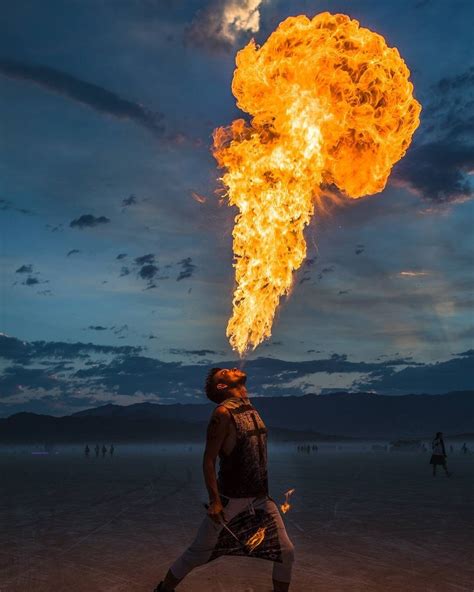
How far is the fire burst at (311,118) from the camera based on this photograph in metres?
10.4

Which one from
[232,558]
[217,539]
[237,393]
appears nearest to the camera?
[217,539]

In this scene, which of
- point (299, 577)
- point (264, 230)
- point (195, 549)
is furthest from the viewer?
point (264, 230)

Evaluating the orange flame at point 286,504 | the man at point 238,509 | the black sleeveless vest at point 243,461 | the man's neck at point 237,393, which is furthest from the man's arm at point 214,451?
the orange flame at point 286,504

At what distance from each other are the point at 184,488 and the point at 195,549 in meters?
12.9

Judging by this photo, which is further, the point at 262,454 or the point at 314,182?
the point at 314,182

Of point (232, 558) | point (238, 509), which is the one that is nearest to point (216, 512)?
point (238, 509)

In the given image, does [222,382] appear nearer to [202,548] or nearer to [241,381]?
[241,381]

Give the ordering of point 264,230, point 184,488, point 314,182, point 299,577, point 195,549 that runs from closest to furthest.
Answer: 1. point 195,549
2. point 299,577
3. point 264,230
4. point 314,182
5. point 184,488

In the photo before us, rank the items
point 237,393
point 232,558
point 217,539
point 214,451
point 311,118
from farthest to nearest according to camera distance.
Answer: point 311,118
point 232,558
point 237,393
point 217,539
point 214,451

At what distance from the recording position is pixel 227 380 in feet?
21.1

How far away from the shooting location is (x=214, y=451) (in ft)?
19.5

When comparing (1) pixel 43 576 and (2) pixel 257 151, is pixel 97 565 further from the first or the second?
(2) pixel 257 151

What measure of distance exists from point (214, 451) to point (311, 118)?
6733mm

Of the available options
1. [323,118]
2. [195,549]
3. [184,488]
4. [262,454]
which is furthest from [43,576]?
[184,488]
